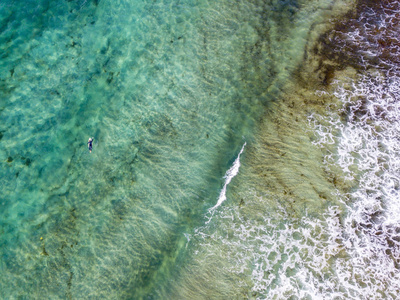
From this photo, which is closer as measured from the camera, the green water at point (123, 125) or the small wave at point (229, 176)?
the green water at point (123, 125)

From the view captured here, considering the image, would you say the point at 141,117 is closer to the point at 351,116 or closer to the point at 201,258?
the point at 201,258

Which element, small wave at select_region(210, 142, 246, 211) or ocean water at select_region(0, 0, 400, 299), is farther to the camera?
small wave at select_region(210, 142, 246, 211)

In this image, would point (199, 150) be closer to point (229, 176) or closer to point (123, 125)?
point (229, 176)

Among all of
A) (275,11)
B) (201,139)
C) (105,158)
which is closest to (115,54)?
(105,158)

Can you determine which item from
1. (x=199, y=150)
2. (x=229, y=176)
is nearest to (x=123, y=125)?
(x=199, y=150)
